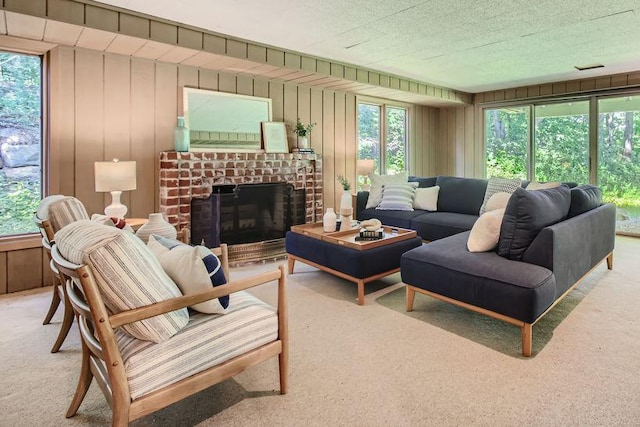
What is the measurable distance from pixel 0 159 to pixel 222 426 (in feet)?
10.8

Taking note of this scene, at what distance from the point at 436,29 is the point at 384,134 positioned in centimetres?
304

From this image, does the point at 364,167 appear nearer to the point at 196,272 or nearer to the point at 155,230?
the point at 155,230

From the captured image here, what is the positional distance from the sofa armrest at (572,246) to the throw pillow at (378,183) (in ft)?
8.28

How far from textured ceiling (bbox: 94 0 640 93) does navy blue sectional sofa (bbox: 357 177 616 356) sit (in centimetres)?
160

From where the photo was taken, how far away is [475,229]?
9.15 feet

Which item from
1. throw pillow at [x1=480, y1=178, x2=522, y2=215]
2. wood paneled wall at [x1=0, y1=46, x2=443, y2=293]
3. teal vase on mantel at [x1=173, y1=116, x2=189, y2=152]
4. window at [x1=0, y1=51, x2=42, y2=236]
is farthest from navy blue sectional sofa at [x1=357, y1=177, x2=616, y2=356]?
window at [x1=0, y1=51, x2=42, y2=236]

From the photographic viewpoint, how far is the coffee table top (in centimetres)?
317

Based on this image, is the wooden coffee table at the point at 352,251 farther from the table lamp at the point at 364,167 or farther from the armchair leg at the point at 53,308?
the table lamp at the point at 364,167

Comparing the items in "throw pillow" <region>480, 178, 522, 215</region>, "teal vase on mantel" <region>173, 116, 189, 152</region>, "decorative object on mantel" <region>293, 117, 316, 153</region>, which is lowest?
"throw pillow" <region>480, 178, 522, 215</region>

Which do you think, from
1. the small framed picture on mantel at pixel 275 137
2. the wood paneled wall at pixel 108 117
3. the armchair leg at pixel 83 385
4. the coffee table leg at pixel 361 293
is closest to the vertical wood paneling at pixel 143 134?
the wood paneled wall at pixel 108 117

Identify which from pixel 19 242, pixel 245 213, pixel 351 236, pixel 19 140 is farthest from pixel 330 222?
pixel 19 140

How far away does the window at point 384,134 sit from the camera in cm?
643

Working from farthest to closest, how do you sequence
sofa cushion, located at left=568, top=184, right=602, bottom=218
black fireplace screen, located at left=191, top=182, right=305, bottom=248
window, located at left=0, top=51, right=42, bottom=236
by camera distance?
1. black fireplace screen, located at left=191, top=182, right=305, bottom=248
2. window, located at left=0, top=51, right=42, bottom=236
3. sofa cushion, located at left=568, top=184, right=602, bottom=218

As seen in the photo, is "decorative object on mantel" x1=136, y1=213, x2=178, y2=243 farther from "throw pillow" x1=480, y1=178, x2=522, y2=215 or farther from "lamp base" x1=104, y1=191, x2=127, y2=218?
"throw pillow" x1=480, y1=178, x2=522, y2=215
